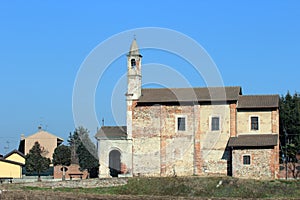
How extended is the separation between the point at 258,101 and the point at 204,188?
13.0m

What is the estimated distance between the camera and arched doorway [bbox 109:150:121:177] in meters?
51.8

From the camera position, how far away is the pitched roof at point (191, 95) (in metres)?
50.8

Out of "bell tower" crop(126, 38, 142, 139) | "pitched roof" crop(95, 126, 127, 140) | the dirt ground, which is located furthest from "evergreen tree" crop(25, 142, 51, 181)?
the dirt ground

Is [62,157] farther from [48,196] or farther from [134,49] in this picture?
[48,196]

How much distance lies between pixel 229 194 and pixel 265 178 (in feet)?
28.1

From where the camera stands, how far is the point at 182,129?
51406 millimetres

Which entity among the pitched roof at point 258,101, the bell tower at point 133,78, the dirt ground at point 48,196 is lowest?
the dirt ground at point 48,196

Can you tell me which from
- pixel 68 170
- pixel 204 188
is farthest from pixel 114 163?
pixel 204 188

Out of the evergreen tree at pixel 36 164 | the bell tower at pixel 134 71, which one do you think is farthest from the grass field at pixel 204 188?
the evergreen tree at pixel 36 164

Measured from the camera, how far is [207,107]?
167 feet

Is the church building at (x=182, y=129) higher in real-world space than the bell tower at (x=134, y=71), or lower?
lower

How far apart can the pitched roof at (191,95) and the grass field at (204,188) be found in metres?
9.56

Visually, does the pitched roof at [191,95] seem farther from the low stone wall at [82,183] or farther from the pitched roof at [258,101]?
the low stone wall at [82,183]

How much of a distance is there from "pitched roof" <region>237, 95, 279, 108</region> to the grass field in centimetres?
942
